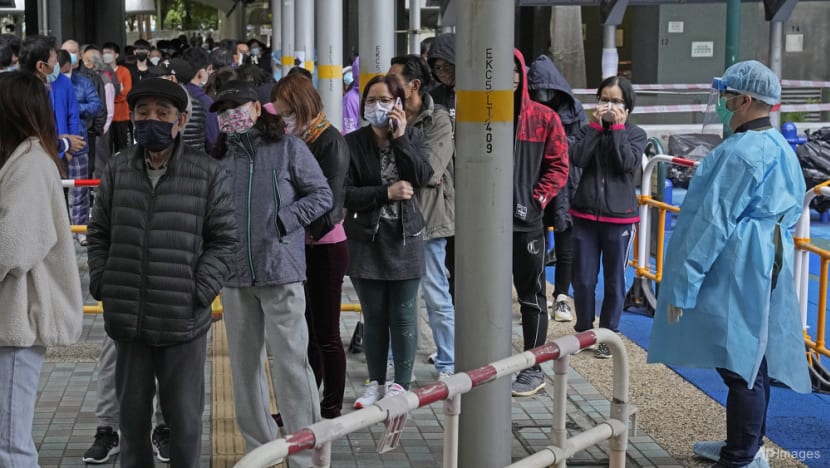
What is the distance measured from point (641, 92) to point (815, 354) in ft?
47.2

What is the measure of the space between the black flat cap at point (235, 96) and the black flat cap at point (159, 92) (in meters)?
0.61

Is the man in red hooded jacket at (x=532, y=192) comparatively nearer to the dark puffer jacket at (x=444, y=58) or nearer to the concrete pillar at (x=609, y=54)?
the dark puffer jacket at (x=444, y=58)

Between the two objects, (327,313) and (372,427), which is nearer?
(327,313)

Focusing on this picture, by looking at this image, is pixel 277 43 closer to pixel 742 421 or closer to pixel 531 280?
pixel 531 280


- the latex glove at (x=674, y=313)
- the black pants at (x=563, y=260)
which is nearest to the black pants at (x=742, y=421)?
the latex glove at (x=674, y=313)

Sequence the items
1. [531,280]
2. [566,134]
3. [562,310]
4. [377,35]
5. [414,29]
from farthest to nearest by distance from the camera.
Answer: [414,29] → [562,310] → [566,134] → [377,35] → [531,280]

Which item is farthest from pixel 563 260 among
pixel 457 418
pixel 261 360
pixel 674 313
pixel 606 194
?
pixel 457 418

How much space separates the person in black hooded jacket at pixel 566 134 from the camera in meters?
8.67

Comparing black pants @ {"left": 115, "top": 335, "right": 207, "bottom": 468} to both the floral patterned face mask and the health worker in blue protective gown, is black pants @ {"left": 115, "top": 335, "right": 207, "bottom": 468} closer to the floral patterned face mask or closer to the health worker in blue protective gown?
the floral patterned face mask

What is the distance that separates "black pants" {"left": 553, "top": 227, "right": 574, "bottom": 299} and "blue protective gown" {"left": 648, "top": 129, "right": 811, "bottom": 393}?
405cm

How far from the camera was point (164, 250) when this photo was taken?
5027 millimetres

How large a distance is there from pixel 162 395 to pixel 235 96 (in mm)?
1473

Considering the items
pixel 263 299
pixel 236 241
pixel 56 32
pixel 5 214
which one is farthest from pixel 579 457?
pixel 56 32

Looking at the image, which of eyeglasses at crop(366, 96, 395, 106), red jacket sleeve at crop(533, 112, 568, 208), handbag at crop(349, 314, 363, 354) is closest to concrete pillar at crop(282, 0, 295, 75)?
handbag at crop(349, 314, 363, 354)
